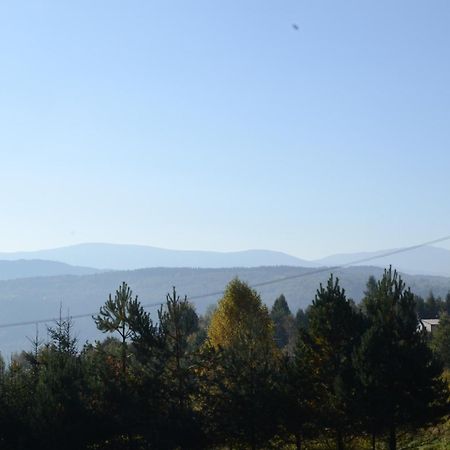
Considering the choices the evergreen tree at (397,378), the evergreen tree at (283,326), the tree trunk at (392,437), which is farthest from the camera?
the evergreen tree at (283,326)

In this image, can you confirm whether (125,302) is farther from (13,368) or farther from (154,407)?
(13,368)

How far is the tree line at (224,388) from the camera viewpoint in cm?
2905

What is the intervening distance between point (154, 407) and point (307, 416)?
6.97 meters

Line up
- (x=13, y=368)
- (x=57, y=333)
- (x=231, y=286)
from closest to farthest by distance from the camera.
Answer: (x=13, y=368) → (x=57, y=333) → (x=231, y=286)

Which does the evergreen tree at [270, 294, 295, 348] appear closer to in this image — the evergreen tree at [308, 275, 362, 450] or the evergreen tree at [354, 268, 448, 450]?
the evergreen tree at [308, 275, 362, 450]

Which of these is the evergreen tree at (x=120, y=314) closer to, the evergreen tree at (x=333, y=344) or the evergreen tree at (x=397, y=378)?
the evergreen tree at (x=333, y=344)

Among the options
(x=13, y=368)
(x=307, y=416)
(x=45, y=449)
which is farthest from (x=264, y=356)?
(x=13, y=368)

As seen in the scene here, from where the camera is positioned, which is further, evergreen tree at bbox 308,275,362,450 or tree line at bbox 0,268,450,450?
evergreen tree at bbox 308,275,362,450

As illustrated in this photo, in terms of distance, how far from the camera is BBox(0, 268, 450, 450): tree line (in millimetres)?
29047

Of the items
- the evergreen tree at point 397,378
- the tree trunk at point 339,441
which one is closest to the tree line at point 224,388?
the evergreen tree at point 397,378

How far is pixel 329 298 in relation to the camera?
102 feet

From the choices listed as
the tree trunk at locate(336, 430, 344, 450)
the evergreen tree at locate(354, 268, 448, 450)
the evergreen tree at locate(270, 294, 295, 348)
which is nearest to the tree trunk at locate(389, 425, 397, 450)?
the evergreen tree at locate(354, 268, 448, 450)

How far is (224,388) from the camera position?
96.3 ft

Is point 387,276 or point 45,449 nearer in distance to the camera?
point 45,449
